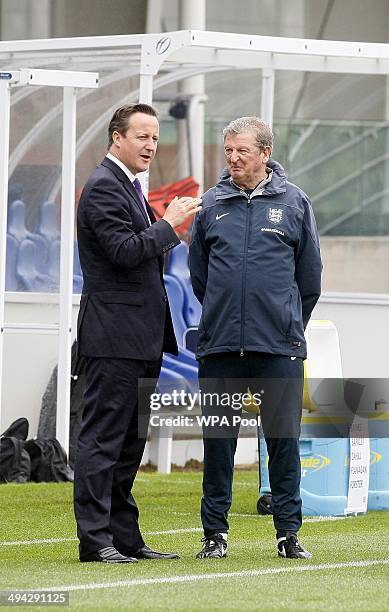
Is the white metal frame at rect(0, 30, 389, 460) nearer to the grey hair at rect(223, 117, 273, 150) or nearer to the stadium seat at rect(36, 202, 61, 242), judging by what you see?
the stadium seat at rect(36, 202, 61, 242)

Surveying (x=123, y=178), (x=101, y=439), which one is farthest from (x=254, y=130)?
(x=101, y=439)

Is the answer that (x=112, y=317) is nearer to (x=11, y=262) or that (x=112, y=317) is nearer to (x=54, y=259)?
(x=54, y=259)

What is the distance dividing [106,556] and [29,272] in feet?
18.7

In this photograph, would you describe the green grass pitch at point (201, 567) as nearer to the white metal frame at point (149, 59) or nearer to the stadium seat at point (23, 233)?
the white metal frame at point (149, 59)

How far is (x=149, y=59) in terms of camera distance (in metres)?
11.2

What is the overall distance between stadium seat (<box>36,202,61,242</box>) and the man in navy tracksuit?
5.20 metres

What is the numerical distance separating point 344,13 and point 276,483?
14.7 metres

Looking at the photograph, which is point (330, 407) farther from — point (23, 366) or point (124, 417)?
point (23, 366)

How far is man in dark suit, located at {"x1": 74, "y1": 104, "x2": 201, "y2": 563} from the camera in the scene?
23.6ft

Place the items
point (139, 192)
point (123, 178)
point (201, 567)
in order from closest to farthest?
point (201, 567), point (123, 178), point (139, 192)

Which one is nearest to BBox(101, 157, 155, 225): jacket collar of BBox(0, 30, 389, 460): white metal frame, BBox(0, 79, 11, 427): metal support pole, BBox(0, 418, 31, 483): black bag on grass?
BBox(0, 30, 389, 460): white metal frame

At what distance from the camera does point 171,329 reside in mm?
7449

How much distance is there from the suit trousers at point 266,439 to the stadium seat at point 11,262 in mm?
5411

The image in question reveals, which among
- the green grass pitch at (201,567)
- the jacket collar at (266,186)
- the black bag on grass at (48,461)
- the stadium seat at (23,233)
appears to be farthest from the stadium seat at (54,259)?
the jacket collar at (266,186)
